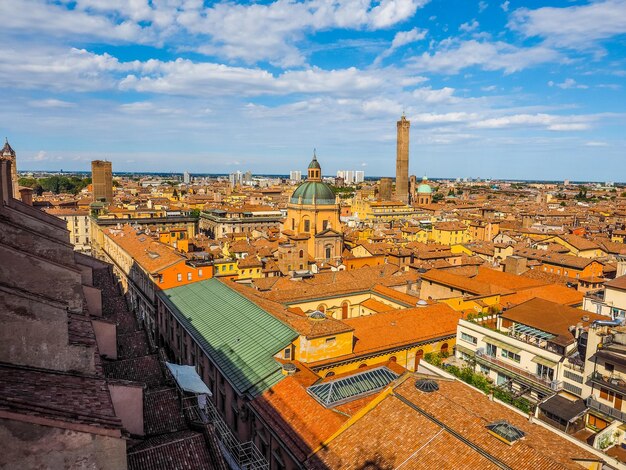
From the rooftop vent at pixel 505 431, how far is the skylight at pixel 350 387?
20.0 ft

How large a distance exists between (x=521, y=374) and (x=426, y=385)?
10209 millimetres

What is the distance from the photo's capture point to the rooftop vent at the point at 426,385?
718 inches

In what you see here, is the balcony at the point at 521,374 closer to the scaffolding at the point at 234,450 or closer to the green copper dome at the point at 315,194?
the scaffolding at the point at 234,450

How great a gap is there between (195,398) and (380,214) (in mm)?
109980

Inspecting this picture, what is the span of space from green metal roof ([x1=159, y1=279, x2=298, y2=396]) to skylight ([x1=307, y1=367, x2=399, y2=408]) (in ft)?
9.69

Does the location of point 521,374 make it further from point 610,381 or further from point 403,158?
point 403,158

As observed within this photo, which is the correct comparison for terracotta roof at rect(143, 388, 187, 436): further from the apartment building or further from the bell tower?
the bell tower

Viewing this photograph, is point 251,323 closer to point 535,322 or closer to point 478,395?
point 478,395

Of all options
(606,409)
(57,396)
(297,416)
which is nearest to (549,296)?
(606,409)

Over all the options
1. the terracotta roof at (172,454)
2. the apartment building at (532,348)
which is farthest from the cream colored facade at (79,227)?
the terracotta roof at (172,454)

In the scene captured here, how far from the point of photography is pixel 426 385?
18.4 m

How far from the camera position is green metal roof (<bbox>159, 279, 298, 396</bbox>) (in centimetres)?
2261

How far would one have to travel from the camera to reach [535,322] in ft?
91.5

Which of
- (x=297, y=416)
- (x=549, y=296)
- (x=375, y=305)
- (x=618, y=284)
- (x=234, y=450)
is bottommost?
(x=234, y=450)
